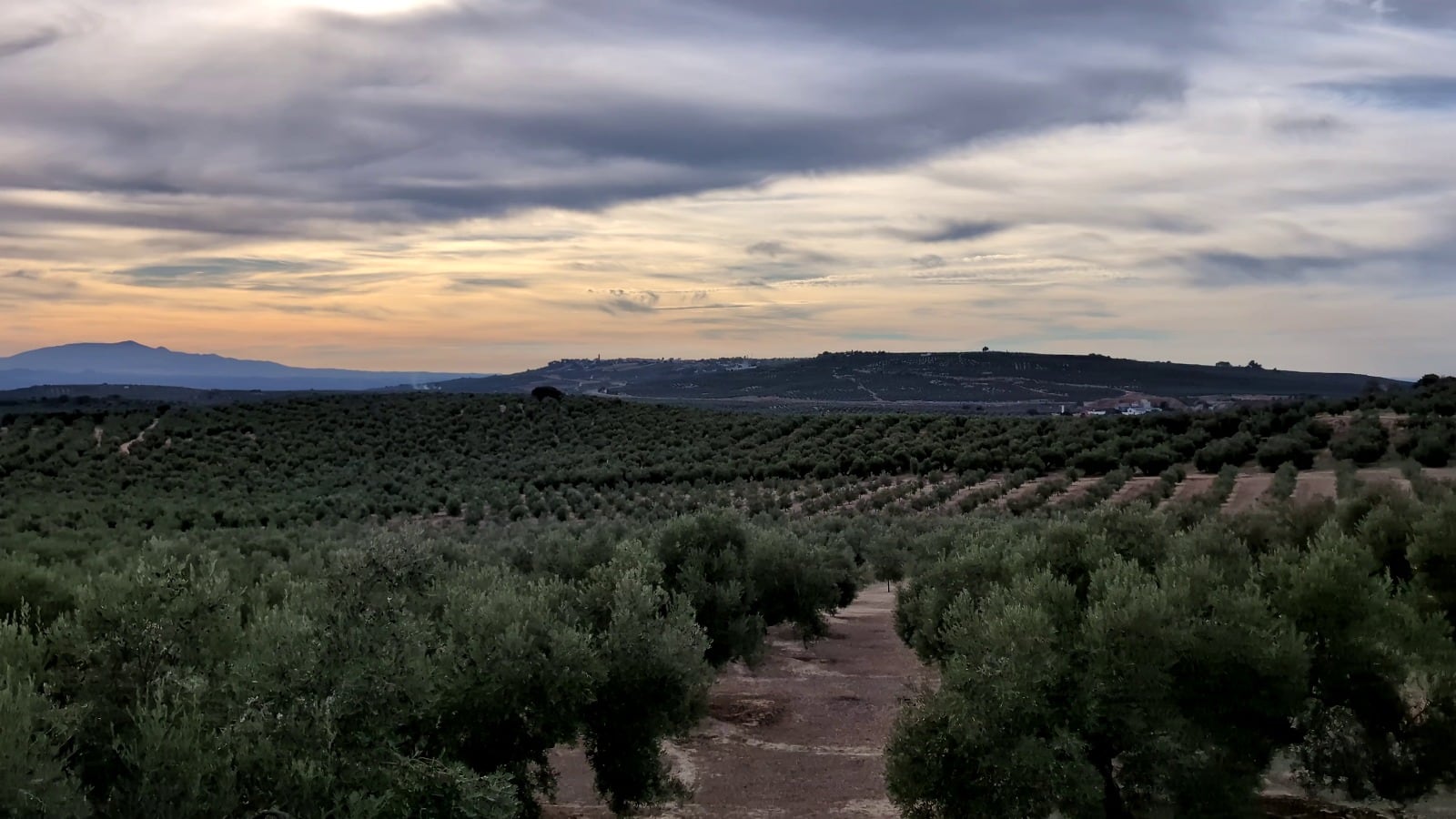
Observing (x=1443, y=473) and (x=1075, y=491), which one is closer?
(x=1443, y=473)

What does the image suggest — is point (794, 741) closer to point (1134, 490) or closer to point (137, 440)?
point (1134, 490)

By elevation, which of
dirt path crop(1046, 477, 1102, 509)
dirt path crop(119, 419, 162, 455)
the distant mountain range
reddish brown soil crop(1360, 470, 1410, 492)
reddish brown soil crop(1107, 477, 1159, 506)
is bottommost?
dirt path crop(1046, 477, 1102, 509)

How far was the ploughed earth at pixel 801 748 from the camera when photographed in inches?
574

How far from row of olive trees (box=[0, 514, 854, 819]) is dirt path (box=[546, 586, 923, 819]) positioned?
293 centimetres

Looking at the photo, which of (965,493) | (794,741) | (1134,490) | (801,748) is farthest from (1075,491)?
(801,748)

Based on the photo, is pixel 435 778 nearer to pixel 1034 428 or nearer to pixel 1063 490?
pixel 1063 490

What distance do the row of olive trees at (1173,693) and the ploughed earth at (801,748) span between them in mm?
1168

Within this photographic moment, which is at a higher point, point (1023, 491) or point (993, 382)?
point (993, 382)

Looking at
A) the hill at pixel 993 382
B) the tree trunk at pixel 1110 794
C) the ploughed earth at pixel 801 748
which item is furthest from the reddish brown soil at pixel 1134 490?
the hill at pixel 993 382

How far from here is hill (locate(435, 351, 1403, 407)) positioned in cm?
12681

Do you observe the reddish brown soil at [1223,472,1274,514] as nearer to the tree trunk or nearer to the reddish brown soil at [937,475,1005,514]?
the reddish brown soil at [937,475,1005,514]

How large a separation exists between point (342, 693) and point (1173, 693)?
9517 millimetres

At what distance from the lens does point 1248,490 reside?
38.5 meters

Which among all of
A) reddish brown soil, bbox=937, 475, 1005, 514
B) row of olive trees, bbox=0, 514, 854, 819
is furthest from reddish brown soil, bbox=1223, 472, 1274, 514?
row of olive trees, bbox=0, 514, 854, 819
